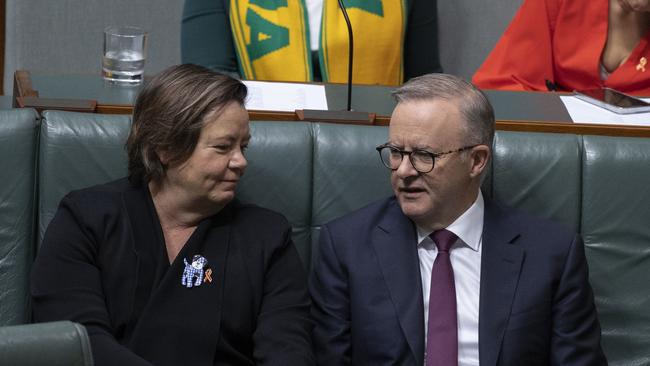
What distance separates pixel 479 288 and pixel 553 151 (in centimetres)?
37

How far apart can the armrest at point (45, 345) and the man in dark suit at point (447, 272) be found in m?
1.03

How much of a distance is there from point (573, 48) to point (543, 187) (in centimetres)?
98

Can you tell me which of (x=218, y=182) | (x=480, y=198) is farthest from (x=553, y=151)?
(x=218, y=182)

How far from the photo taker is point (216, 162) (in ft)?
7.39

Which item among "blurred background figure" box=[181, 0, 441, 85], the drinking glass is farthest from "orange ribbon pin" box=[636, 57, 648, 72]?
the drinking glass

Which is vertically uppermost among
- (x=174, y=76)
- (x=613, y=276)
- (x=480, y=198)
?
(x=174, y=76)

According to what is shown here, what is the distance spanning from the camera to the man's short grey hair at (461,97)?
2260 millimetres

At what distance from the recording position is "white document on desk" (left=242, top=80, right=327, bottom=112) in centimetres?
262

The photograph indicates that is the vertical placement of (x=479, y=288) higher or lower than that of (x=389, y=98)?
lower

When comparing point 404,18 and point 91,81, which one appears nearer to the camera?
point 91,81

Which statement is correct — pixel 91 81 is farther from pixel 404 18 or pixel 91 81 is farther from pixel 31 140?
pixel 404 18

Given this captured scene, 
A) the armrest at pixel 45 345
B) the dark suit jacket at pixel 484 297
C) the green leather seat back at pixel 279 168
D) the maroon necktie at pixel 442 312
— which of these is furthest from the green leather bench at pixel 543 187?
the armrest at pixel 45 345

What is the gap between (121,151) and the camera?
7.91ft

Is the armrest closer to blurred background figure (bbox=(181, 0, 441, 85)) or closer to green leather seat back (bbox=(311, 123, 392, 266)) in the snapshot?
green leather seat back (bbox=(311, 123, 392, 266))
